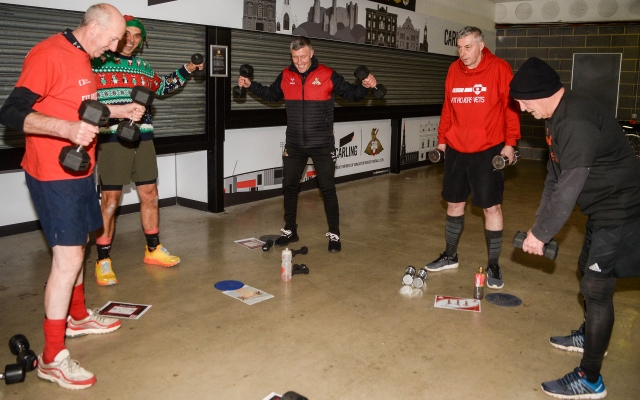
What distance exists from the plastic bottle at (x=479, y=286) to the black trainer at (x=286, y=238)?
191 centimetres

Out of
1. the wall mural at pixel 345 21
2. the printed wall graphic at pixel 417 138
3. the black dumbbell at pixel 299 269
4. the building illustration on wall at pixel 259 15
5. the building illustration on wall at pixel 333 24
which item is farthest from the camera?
the printed wall graphic at pixel 417 138

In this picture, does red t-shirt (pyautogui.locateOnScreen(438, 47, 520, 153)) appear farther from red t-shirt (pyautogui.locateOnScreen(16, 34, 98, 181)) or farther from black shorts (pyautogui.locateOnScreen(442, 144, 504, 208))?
red t-shirt (pyautogui.locateOnScreen(16, 34, 98, 181))

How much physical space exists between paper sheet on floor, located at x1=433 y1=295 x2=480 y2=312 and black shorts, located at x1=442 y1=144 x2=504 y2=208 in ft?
2.37

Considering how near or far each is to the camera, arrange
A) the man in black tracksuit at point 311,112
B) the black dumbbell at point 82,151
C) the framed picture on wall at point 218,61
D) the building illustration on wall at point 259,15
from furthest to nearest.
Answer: the building illustration on wall at point 259,15 → the framed picture on wall at point 218,61 → the man in black tracksuit at point 311,112 → the black dumbbell at point 82,151

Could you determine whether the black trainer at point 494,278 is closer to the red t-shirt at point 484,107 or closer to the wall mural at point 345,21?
the red t-shirt at point 484,107

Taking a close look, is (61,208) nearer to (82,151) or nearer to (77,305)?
(82,151)

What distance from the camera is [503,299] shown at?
3.97 meters

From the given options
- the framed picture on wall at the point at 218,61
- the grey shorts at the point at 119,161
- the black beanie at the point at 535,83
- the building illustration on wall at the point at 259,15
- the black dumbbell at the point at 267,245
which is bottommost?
the black dumbbell at the point at 267,245

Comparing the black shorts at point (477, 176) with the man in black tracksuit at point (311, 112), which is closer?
the black shorts at point (477, 176)

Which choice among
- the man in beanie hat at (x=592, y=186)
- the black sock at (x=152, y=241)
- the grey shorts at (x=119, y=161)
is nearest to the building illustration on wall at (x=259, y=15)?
the grey shorts at (x=119, y=161)

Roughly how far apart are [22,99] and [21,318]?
5.35 ft

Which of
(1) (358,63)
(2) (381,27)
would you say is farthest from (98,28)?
(2) (381,27)

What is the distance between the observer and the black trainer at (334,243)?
5.01 metres

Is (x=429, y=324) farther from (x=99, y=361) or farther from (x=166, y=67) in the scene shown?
(x=166, y=67)
